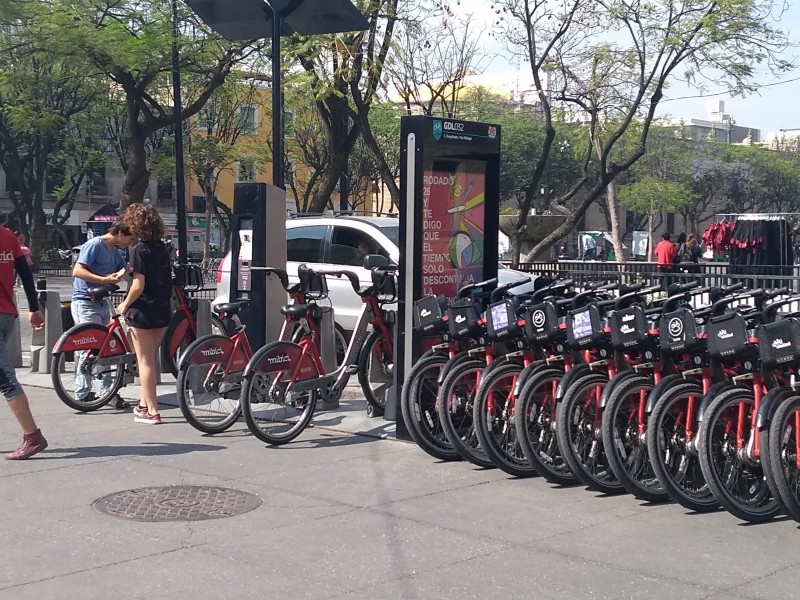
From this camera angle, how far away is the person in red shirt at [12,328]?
7.18 meters

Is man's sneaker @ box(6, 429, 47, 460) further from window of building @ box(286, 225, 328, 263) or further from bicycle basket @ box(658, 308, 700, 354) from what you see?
window of building @ box(286, 225, 328, 263)

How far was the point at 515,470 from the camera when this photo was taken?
6828mm

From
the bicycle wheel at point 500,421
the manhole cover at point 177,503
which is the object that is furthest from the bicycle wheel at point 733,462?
the manhole cover at point 177,503

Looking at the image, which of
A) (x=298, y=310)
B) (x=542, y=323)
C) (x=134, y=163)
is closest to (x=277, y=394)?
(x=298, y=310)

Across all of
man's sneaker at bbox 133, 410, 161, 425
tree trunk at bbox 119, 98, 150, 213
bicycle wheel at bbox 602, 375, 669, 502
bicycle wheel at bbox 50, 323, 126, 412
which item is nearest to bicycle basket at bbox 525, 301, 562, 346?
bicycle wheel at bbox 602, 375, 669, 502

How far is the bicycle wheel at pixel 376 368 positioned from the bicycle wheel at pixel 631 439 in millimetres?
2988

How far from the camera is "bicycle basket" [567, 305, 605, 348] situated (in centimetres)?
645

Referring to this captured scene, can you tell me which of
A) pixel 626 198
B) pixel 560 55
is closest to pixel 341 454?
pixel 560 55

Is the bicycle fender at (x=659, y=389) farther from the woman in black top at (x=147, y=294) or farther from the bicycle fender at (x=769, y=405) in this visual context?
the woman in black top at (x=147, y=294)

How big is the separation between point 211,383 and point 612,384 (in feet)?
11.1

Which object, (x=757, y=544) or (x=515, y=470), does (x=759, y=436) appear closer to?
(x=757, y=544)

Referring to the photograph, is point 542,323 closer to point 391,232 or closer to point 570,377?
point 570,377

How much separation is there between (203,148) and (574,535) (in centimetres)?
3232

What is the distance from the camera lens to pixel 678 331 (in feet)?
19.9
